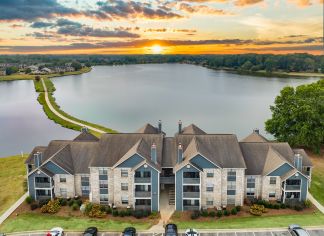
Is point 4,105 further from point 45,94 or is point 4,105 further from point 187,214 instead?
point 187,214

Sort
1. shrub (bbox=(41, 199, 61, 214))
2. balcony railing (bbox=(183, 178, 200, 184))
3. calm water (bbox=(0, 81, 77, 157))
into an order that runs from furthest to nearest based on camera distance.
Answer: calm water (bbox=(0, 81, 77, 157)) → balcony railing (bbox=(183, 178, 200, 184)) → shrub (bbox=(41, 199, 61, 214))

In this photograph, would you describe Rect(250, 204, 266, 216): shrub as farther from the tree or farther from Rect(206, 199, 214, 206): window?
the tree

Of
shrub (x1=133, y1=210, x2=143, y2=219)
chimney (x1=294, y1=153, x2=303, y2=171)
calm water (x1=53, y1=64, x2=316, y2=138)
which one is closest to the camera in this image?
shrub (x1=133, y1=210, x2=143, y2=219)

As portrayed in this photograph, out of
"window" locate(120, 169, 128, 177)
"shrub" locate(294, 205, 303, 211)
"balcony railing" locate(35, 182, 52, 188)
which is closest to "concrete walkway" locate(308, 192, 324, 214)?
"shrub" locate(294, 205, 303, 211)

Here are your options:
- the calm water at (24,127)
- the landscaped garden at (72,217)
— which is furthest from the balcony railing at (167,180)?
the calm water at (24,127)

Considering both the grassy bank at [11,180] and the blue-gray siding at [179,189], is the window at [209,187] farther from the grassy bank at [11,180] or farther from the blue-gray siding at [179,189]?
the grassy bank at [11,180]
